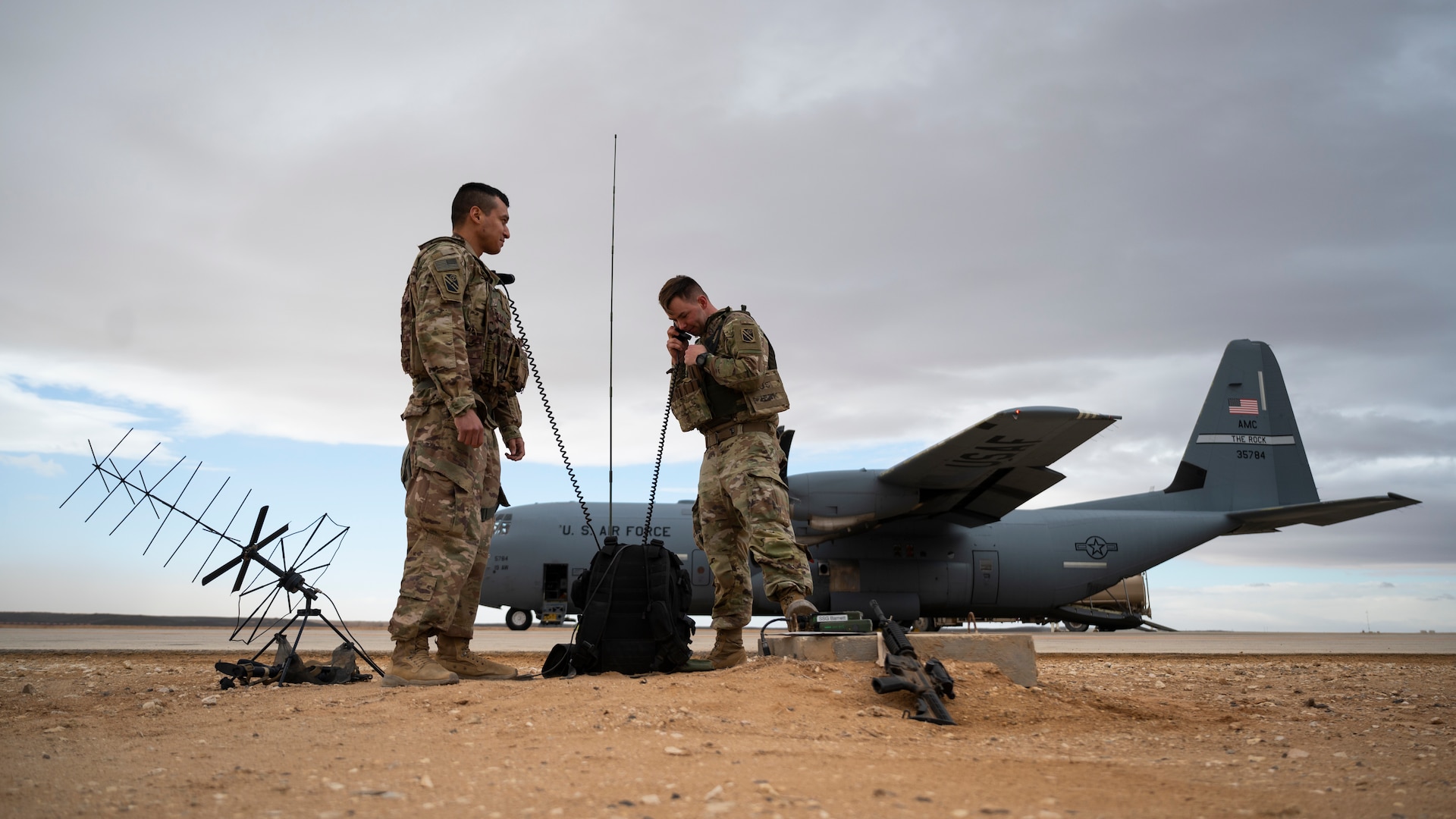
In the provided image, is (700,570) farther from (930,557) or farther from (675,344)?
(675,344)

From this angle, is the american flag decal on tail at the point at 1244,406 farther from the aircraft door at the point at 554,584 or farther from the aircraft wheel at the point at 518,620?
the aircraft wheel at the point at 518,620

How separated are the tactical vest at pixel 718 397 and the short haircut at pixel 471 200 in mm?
1356

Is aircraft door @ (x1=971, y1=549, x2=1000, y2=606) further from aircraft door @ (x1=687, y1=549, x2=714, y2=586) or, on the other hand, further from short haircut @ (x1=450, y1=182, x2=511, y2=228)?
short haircut @ (x1=450, y1=182, x2=511, y2=228)

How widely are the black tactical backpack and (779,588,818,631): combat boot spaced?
57cm

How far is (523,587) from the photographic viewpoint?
12812 mm

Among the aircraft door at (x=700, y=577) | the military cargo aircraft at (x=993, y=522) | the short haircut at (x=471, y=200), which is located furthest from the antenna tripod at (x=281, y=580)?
the aircraft door at (x=700, y=577)

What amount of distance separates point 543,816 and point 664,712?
1156mm

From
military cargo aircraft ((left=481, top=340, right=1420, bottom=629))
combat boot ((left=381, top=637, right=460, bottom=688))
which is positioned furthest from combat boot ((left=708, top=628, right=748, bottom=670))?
military cargo aircraft ((left=481, top=340, right=1420, bottom=629))

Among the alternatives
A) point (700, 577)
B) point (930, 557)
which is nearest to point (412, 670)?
point (700, 577)

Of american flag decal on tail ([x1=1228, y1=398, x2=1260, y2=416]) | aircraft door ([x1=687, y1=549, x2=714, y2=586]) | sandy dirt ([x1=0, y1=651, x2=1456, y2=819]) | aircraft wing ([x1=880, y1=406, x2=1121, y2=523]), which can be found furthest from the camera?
american flag decal on tail ([x1=1228, y1=398, x2=1260, y2=416])

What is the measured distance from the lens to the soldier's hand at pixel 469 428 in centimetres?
365

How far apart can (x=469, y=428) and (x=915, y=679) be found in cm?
218

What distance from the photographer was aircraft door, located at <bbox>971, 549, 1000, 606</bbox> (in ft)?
38.4

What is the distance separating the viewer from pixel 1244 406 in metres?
14.2
